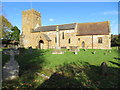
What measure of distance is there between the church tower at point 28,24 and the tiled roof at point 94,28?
58.5 feet

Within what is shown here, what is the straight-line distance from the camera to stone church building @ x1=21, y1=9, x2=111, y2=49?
80.5ft

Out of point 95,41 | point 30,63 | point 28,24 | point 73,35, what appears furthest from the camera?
point 28,24

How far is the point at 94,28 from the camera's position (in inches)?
1041

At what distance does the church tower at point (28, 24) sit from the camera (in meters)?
32.7

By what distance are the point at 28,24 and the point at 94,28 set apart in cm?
2443

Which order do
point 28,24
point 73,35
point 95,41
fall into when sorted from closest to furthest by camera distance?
1. point 95,41
2. point 73,35
3. point 28,24

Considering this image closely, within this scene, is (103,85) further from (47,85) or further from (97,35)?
(97,35)

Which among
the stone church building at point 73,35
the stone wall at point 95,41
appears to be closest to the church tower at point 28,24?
the stone church building at point 73,35

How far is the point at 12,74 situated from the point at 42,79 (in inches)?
70.1

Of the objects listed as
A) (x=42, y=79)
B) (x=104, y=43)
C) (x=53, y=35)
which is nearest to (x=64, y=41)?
(x=53, y=35)

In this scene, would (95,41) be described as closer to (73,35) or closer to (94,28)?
(94,28)

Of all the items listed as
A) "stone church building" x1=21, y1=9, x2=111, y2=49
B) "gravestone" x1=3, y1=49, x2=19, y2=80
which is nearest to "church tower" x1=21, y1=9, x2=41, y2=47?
"stone church building" x1=21, y1=9, x2=111, y2=49

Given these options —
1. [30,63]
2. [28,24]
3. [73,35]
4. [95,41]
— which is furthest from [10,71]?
[28,24]

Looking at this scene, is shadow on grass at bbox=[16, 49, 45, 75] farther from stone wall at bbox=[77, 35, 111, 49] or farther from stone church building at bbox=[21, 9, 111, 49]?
stone wall at bbox=[77, 35, 111, 49]
